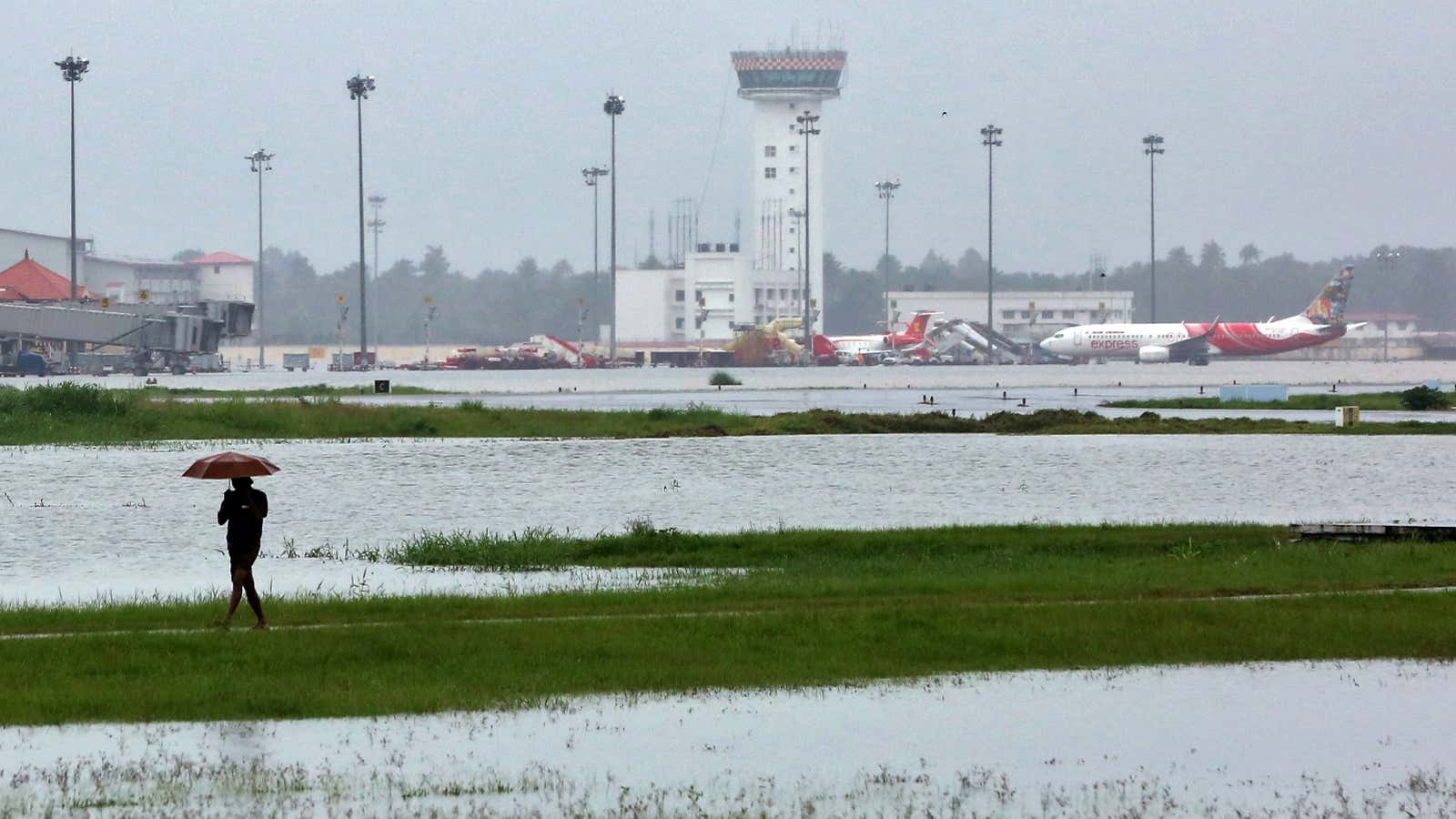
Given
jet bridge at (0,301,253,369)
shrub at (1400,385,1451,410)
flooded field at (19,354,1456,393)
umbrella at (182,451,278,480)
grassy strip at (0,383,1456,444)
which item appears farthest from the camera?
jet bridge at (0,301,253,369)

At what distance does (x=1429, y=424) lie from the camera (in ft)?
215

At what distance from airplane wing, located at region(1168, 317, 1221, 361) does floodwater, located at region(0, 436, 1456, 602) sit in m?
118

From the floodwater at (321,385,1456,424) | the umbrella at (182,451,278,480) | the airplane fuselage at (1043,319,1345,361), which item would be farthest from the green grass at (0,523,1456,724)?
the airplane fuselage at (1043,319,1345,361)

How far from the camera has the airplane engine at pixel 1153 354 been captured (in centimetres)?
17812

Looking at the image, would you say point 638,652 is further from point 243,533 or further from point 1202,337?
point 1202,337

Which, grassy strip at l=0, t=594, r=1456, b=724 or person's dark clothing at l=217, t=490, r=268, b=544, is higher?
person's dark clothing at l=217, t=490, r=268, b=544

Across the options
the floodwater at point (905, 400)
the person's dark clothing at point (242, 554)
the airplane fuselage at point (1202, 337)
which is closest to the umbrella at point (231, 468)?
the person's dark clothing at point (242, 554)

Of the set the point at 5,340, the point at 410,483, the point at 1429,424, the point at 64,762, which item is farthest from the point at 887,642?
the point at 5,340

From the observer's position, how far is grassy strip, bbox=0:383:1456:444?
63000 millimetres

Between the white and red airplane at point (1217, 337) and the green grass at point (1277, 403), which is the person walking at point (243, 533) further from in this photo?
the white and red airplane at point (1217, 337)

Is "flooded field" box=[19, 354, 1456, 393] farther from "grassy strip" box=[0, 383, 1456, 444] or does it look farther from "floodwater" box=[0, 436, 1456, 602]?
"floodwater" box=[0, 436, 1456, 602]

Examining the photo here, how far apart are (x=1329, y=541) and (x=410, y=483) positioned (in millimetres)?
23777

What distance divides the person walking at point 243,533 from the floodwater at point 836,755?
4.84 m

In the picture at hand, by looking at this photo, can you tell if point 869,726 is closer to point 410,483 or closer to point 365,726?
point 365,726
